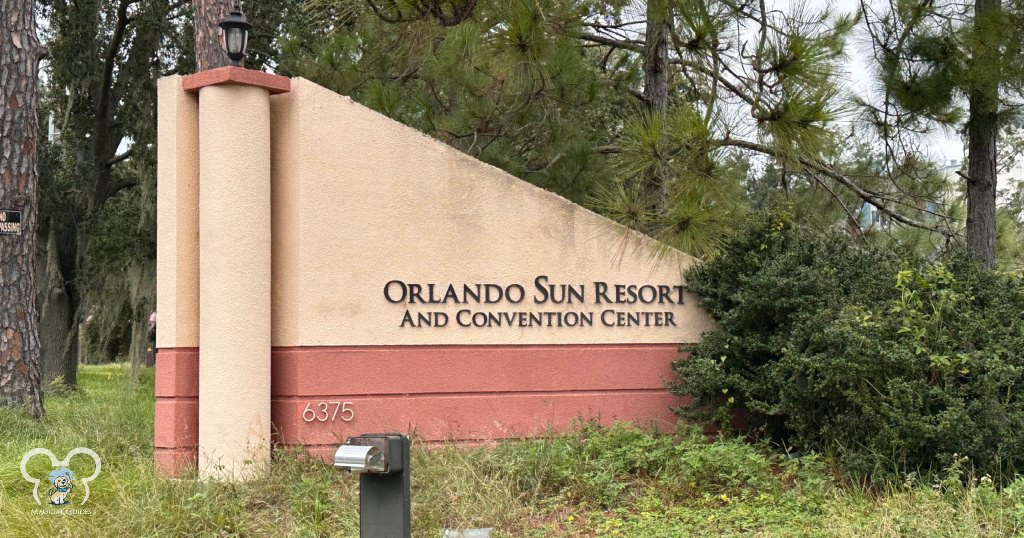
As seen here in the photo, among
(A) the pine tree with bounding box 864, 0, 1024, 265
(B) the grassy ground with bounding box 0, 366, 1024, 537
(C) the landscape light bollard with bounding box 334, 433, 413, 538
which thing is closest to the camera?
(C) the landscape light bollard with bounding box 334, 433, 413, 538

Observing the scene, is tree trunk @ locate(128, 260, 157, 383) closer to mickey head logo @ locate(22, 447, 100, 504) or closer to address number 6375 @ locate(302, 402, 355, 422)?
mickey head logo @ locate(22, 447, 100, 504)

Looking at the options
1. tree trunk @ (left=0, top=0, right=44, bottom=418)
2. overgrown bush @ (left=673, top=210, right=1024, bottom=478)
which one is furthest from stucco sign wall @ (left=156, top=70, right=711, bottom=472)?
tree trunk @ (left=0, top=0, right=44, bottom=418)

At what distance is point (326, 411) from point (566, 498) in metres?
2.01

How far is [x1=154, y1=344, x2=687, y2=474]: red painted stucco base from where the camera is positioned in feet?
23.8

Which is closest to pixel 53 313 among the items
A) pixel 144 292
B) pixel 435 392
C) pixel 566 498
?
pixel 144 292

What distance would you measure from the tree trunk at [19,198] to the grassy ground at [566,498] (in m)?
2.12

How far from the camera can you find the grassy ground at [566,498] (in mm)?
5734

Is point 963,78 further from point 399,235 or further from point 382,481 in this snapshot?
point 382,481

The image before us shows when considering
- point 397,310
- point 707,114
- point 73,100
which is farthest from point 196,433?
point 73,100

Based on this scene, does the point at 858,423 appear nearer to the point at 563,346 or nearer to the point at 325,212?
the point at 563,346

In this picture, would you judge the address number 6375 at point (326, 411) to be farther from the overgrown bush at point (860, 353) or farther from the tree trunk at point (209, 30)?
the tree trunk at point (209, 30)

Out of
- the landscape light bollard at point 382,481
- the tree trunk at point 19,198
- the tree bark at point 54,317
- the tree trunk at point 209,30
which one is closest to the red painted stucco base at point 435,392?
the tree trunk at point 19,198

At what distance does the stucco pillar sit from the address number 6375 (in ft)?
1.07

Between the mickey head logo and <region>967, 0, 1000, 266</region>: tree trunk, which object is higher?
<region>967, 0, 1000, 266</region>: tree trunk
